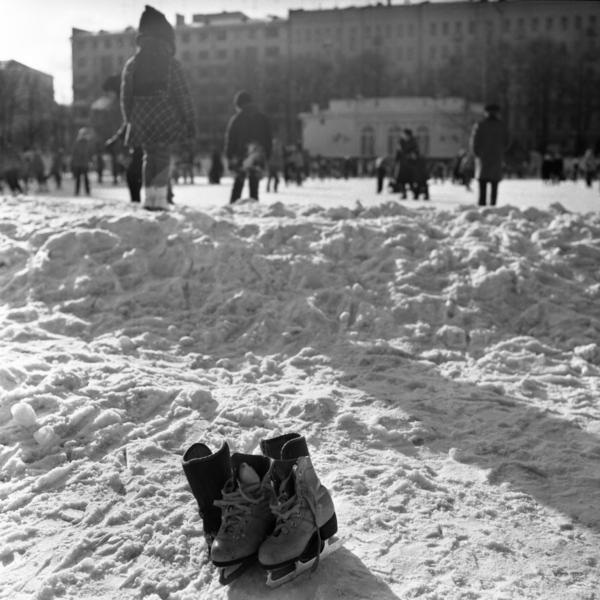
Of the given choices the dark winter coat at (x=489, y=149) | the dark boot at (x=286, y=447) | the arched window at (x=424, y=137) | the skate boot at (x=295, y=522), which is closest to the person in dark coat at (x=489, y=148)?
the dark winter coat at (x=489, y=149)

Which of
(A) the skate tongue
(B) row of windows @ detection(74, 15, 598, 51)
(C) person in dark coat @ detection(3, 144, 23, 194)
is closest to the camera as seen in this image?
(A) the skate tongue

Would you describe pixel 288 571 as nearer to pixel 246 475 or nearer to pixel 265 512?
pixel 265 512

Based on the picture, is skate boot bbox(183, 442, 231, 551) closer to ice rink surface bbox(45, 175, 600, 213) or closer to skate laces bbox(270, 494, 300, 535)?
skate laces bbox(270, 494, 300, 535)

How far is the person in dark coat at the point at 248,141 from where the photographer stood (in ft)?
31.1

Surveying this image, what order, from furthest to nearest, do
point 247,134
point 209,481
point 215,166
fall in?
point 215,166
point 247,134
point 209,481

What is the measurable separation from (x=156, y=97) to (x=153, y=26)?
26.0 inches

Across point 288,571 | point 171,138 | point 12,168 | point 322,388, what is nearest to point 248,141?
point 171,138

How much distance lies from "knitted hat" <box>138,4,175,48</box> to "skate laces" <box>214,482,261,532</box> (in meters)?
5.63

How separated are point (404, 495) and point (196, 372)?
1.60 metres

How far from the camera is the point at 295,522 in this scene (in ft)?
7.27

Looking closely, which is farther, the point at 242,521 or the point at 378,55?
the point at 378,55

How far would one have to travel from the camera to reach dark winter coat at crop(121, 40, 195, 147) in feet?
22.4

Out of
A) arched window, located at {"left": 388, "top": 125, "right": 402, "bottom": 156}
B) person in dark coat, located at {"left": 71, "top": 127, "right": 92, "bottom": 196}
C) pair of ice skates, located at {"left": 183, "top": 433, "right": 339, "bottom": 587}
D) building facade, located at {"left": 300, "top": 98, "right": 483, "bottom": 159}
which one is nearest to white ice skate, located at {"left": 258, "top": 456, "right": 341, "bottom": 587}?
pair of ice skates, located at {"left": 183, "top": 433, "right": 339, "bottom": 587}

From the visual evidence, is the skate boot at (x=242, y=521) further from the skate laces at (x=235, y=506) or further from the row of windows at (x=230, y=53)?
the row of windows at (x=230, y=53)
